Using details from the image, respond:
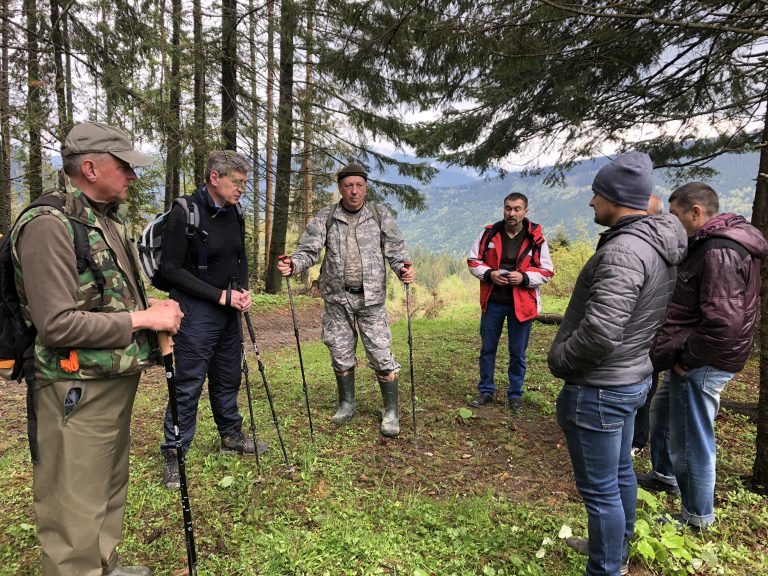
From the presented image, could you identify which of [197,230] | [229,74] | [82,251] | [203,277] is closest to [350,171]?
[197,230]

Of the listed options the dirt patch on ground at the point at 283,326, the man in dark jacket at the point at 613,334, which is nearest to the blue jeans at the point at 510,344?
the man in dark jacket at the point at 613,334

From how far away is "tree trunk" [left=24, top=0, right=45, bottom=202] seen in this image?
6.54 meters

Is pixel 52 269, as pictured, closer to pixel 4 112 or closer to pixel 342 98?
pixel 4 112

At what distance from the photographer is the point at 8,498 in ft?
10.3

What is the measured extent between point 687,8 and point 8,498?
7.31 metres

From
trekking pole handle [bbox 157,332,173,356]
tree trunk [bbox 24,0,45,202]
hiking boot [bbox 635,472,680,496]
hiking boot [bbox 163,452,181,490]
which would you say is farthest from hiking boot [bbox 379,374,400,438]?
tree trunk [bbox 24,0,45,202]

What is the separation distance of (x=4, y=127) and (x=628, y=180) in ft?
28.6

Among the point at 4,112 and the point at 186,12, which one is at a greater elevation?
the point at 186,12

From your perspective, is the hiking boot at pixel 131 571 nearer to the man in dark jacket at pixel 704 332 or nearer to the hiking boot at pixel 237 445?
the hiking boot at pixel 237 445

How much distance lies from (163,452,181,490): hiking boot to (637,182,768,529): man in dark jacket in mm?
3458

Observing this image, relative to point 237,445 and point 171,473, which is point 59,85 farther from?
point 171,473

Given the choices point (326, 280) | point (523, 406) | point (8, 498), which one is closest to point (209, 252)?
point (326, 280)

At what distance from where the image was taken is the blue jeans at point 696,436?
2.64 metres

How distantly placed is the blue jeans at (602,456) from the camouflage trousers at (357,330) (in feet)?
7.42
